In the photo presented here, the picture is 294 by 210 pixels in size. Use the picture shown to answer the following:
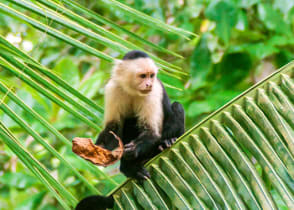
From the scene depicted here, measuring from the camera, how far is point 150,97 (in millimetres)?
2773

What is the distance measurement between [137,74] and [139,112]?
26cm

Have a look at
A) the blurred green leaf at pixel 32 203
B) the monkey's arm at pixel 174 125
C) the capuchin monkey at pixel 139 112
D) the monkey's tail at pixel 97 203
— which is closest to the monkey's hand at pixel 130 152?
the capuchin monkey at pixel 139 112

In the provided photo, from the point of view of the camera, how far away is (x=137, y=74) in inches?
110

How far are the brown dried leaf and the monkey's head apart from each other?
0.97 m

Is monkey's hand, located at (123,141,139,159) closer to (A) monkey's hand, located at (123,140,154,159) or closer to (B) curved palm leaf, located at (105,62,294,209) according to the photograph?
(A) monkey's hand, located at (123,140,154,159)

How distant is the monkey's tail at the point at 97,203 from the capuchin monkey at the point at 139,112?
500mm

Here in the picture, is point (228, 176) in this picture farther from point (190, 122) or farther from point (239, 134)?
point (190, 122)

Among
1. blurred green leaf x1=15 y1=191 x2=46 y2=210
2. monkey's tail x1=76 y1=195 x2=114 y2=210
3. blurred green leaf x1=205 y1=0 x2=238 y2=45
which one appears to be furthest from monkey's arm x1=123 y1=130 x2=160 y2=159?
blurred green leaf x1=205 y1=0 x2=238 y2=45

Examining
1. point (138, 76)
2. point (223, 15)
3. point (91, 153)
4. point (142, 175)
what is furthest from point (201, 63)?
point (91, 153)

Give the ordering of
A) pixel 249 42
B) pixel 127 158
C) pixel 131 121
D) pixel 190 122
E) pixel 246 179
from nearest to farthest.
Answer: pixel 246 179
pixel 127 158
pixel 131 121
pixel 190 122
pixel 249 42

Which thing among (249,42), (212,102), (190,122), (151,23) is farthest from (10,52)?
(249,42)

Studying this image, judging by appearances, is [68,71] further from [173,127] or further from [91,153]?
[91,153]

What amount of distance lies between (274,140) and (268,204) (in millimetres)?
244

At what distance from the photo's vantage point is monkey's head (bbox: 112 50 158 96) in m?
2.71
